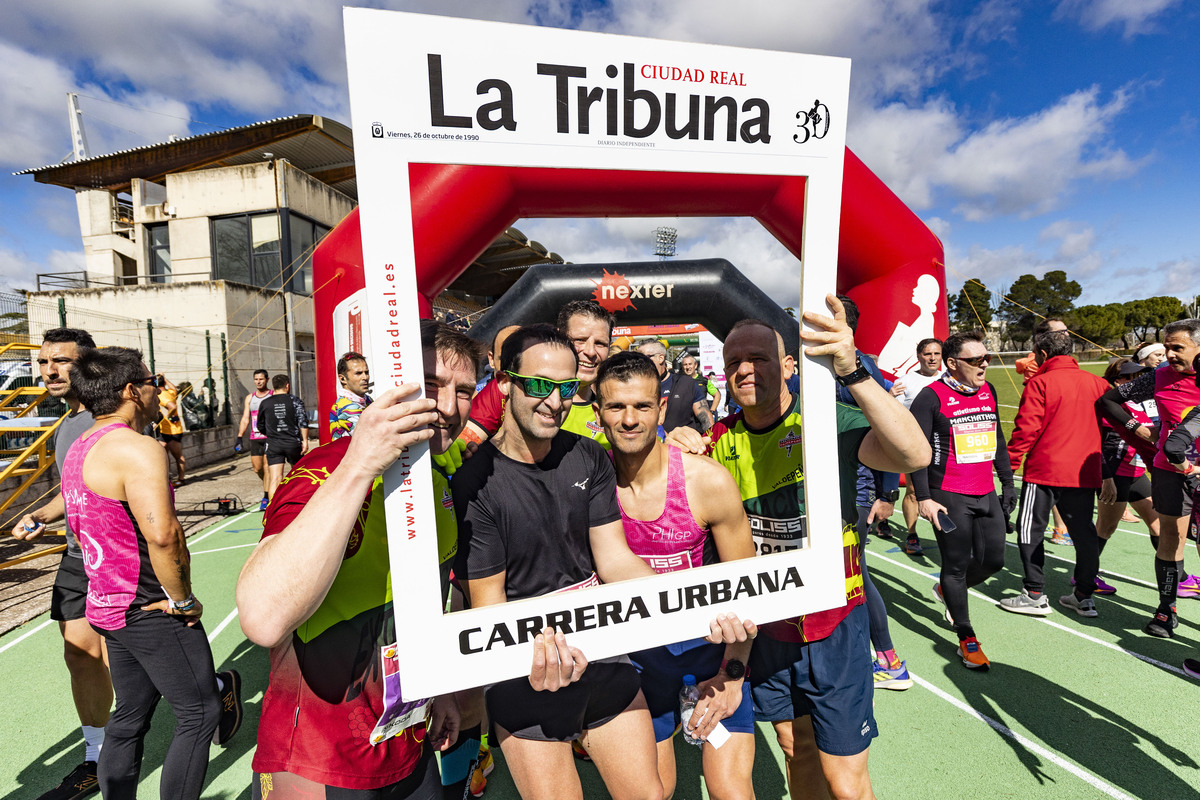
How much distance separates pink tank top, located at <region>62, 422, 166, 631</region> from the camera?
2170 millimetres

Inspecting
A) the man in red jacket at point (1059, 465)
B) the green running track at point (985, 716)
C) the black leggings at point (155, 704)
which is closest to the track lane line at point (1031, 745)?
the green running track at point (985, 716)

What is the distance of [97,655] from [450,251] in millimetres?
2766

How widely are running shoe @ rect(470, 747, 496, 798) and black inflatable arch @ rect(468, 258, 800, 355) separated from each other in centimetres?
401

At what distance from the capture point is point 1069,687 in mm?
3461

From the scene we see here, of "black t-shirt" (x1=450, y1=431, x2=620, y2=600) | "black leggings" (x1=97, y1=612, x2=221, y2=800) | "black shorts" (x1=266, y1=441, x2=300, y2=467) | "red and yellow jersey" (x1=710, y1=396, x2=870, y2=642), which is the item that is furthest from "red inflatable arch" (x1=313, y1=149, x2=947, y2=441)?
"black shorts" (x1=266, y1=441, x2=300, y2=467)

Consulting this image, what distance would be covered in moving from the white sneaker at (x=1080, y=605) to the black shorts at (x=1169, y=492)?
0.96 metres

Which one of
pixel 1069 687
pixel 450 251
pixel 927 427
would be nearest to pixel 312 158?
pixel 450 251

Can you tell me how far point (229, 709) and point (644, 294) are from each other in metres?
5.07

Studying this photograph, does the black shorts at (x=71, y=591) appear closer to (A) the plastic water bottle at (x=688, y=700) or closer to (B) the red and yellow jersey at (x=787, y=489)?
(A) the plastic water bottle at (x=688, y=700)

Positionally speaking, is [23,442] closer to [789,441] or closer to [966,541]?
[789,441]

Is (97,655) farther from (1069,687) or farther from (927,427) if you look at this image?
(1069,687)

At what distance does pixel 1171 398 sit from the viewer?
3775 mm

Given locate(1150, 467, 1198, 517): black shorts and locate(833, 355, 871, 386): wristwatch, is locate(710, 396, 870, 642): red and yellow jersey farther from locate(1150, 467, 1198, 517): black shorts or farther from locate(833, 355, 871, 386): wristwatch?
locate(1150, 467, 1198, 517): black shorts

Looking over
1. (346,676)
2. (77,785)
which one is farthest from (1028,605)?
(77,785)
